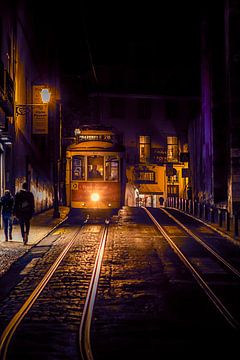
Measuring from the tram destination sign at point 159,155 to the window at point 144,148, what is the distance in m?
0.52

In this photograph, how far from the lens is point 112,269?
10.8 metres

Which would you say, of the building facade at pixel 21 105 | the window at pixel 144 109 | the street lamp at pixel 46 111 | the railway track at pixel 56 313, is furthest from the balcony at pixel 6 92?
the window at pixel 144 109

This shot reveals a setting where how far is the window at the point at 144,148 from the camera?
183 feet

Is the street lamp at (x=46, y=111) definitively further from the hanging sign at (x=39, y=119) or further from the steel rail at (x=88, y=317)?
the steel rail at (x=88, y=317)

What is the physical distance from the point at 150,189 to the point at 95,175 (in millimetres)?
27928

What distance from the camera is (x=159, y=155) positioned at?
5609cm

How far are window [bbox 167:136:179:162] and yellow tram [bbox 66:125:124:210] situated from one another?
28.5 m

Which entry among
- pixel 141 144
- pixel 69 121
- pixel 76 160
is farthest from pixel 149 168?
pixel 76 160

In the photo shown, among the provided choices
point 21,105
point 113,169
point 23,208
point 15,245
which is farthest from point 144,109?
point 15,245

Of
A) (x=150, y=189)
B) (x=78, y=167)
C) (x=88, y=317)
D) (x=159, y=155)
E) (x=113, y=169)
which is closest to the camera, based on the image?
(x=88, y=317)

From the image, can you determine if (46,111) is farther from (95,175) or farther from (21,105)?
(95,175)

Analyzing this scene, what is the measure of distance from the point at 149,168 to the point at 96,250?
4220 cm

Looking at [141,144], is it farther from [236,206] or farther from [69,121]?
[236,206]

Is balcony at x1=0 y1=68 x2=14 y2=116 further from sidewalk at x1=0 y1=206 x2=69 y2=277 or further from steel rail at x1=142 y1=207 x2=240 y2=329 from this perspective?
steel rail at x1=142 y1=207 x2=240 y2=329
